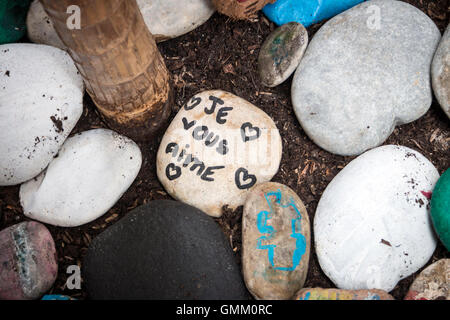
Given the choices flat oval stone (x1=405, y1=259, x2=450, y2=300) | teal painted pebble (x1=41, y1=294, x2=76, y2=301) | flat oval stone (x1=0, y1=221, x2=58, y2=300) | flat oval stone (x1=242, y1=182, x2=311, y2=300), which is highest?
flat oval stone (x1=0, y1=221, x2=58, y2=300)

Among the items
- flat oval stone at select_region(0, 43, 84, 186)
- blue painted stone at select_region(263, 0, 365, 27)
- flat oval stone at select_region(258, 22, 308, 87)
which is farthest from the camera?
blue painted stone at select_region(263, 0, 365, 27)

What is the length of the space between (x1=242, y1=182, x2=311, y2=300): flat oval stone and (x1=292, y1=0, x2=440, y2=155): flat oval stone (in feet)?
1.36

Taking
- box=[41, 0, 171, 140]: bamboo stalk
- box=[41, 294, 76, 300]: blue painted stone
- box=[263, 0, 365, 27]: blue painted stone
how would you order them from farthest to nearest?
box=[263, 0, 365, 27]: blue painted stone → box=[41, 294, 76, 300]: blue painted stone → box=[41, 0, 171, 140]: bamboo stalk

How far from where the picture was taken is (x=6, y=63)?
1961 mm

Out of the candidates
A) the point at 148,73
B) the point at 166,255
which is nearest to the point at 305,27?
the point at 148,73

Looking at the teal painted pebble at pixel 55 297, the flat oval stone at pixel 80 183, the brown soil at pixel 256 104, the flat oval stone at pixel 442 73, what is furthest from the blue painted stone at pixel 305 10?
the teal painted pebble at pixel 55 297

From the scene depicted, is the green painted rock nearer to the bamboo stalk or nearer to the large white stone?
the large white stone

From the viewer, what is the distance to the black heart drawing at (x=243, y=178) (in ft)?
6.28

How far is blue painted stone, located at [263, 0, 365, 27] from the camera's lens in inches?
84.7

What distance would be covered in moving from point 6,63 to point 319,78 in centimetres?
154

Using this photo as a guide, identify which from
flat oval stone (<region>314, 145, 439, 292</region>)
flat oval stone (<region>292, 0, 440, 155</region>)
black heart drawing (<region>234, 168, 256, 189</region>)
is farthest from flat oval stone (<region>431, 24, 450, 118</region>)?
black heart drawing (<region>234, 168, 256, 189</region>)

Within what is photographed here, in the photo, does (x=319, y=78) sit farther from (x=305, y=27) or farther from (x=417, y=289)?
(x=417, y=289)

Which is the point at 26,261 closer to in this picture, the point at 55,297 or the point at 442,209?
the point at 55,297
